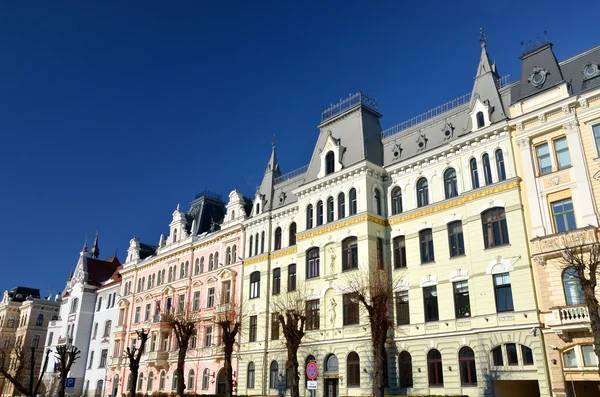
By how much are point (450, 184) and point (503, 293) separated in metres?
8.48

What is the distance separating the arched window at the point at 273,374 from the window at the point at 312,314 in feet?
17.8

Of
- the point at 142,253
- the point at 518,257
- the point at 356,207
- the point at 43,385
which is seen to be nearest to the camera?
the point at 518,257

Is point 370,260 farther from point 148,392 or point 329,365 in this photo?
point 148,392

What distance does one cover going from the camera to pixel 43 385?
7975cm

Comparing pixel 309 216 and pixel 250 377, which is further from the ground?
pixel 309 216

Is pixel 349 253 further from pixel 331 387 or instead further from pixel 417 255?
pixel 331 387

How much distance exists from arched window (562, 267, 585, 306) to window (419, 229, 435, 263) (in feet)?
29.4

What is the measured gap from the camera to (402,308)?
119 feet

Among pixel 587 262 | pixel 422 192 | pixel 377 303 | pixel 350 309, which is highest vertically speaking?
Result: pixel 422 192

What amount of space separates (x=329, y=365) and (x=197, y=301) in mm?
21544

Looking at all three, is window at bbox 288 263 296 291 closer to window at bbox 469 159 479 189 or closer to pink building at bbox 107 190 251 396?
pink building at bbox 107 190 251 396

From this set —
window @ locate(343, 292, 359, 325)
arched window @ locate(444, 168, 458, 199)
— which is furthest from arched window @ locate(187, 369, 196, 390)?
arched window @ locate(444, 168, 458, 199)

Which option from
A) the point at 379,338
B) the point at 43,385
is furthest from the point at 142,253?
→ the point at 379,338

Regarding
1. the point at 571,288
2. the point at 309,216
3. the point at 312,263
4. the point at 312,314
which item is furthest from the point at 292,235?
the point at 571,288
